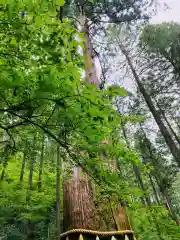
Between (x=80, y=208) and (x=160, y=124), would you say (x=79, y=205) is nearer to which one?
(x=80, y=208)

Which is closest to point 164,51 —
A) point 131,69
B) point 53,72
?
point 131,69

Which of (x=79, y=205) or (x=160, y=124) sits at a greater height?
(x=160, y=124)

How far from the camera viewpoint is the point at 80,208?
1.94 m

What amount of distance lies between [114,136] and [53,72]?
91 centimetres

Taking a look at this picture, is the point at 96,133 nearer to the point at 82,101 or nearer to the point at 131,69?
the point at 82,101

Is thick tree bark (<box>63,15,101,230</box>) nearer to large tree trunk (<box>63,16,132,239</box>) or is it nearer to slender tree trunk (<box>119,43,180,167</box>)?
large tree trunk (<box>63,16,132,239</box>)

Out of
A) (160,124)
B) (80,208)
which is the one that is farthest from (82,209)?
(160,124)

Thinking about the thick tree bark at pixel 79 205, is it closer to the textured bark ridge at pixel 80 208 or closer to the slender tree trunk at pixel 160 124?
the textured bark ridge at pixel 80 208

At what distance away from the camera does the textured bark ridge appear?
6.03ft

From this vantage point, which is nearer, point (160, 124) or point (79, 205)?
point (79, 205)

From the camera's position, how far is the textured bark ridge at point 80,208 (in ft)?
6.03

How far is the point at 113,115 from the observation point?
1391 millimetres

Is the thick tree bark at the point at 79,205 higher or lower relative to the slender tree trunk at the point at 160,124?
lower

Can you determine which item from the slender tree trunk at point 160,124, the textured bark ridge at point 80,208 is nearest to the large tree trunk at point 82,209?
the textured bark ridge at point 80,208
